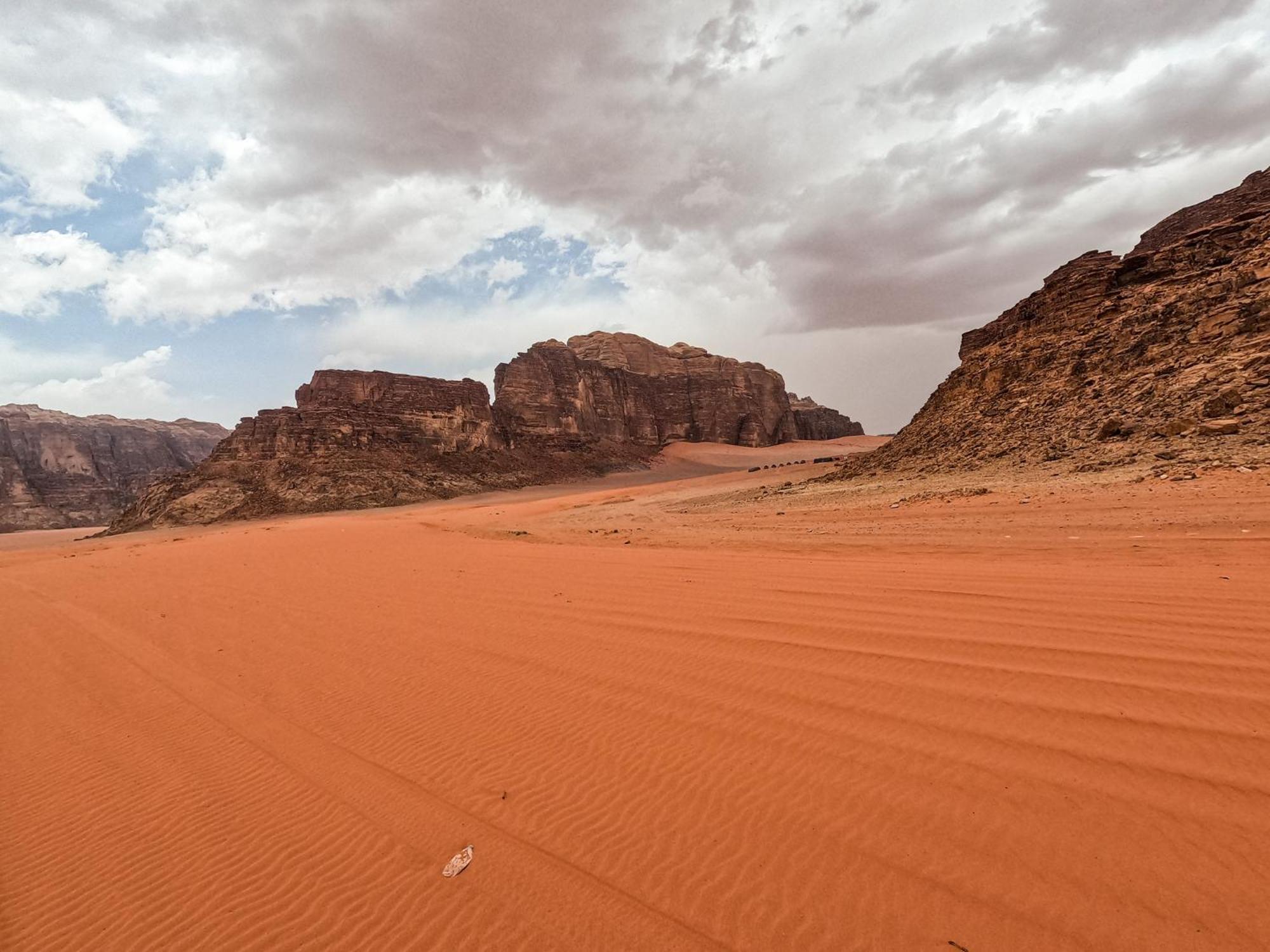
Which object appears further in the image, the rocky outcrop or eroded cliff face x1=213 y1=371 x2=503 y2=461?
the rocky outcrop

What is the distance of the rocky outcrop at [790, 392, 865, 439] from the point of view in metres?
98.5

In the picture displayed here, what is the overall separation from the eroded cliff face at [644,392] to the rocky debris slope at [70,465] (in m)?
44.5

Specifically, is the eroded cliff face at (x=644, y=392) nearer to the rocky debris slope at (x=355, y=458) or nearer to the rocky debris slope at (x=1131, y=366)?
the rocky debris slope at (x=355, y=458)

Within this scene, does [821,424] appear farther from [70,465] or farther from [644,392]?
[70,465]

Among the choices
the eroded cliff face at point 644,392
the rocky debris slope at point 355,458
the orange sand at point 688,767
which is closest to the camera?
the orange sand at point 688,767

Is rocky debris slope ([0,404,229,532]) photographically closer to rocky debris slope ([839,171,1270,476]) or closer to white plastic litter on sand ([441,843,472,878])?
rocky debris slope ([839,171,1270,476])

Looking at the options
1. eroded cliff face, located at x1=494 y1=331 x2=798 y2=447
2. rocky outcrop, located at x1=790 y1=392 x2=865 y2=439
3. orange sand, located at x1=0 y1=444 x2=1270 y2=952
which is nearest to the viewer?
orange sand, located at x1=0 y1=444 x2=1270 y2=952

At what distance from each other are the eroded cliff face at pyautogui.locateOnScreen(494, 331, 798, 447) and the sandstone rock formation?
0.19 m

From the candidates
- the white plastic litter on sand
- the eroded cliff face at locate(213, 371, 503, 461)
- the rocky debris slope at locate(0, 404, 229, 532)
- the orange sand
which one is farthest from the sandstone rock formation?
the white plastic litter on sand

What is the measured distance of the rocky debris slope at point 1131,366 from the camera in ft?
40.0

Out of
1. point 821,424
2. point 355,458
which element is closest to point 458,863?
point 355,458

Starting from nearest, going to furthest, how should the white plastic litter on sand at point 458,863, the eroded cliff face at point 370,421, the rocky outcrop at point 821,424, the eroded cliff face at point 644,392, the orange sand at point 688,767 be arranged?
the orange sand at point 688,767, the white plastic litter on sand at point 458,863, the eroded cliff face at point 370,421, the eroded cliff face at point 644,392, the rocky outcrop at point 821,424

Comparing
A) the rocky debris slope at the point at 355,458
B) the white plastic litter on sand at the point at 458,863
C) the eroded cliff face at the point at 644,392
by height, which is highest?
the eroded cliff face at the point at 644,392

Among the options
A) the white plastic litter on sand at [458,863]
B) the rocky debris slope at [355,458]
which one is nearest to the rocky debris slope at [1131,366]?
the white plastic litter on sand at [458,863]
